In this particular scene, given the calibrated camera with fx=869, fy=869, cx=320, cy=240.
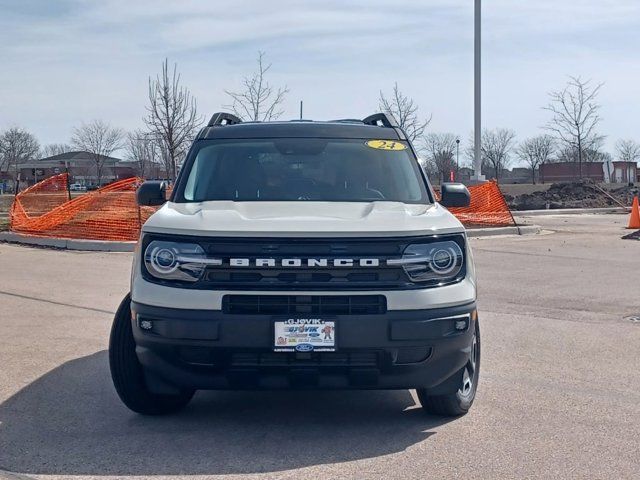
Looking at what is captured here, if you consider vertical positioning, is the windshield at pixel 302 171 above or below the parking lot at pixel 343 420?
above

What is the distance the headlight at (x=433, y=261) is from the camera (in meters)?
4.78

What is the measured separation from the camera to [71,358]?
7031 mm

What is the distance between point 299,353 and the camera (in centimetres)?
467

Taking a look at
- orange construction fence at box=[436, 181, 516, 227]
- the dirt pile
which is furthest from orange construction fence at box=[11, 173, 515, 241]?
the dirt pile

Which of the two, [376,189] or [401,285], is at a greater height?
[376,189]

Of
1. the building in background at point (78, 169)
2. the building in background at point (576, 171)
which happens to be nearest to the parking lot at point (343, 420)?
the building in background at point (78, 169)

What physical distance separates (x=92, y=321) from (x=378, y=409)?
13.4 ft

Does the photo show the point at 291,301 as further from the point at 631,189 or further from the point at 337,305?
the point at 631,189

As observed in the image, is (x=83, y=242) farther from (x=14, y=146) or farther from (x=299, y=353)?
(x=14, y=146)

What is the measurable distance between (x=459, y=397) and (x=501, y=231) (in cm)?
1531

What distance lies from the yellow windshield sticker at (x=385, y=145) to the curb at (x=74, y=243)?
10.4 meters

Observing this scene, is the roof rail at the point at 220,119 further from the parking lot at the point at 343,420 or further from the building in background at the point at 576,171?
the building in background at the point at 576,171

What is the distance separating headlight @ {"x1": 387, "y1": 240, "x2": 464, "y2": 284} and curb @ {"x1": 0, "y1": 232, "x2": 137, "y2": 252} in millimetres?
11763

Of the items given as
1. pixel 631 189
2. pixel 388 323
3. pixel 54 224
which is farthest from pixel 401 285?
pixel 631 189
